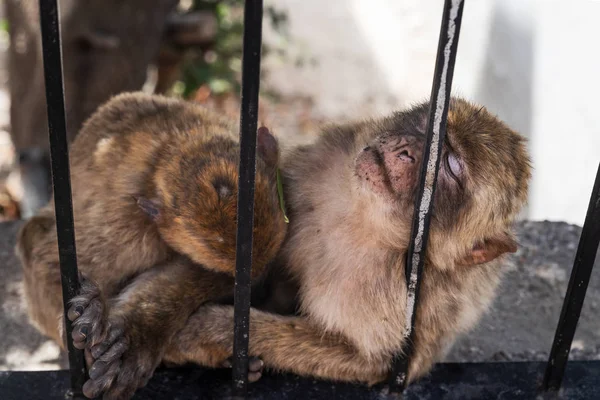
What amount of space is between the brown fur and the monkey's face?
10.9 inches

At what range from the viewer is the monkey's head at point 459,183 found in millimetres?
2287

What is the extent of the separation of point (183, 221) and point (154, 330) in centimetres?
38

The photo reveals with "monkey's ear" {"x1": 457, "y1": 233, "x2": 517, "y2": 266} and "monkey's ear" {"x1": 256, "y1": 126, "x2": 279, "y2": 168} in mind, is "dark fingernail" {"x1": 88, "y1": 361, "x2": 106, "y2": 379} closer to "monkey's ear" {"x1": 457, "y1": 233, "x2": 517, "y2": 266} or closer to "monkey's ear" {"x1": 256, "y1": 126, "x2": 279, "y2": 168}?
"monkey's ear" {"x1": 256, "y1": 126, "x2": 279, "y2": 168}

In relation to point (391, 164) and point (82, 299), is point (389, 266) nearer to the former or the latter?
A: point (391, 164)

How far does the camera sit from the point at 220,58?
733cm

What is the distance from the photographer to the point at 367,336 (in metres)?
2.39

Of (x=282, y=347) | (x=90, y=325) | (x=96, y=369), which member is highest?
(x=90, y=325)

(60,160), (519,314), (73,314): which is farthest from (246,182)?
(519,314)

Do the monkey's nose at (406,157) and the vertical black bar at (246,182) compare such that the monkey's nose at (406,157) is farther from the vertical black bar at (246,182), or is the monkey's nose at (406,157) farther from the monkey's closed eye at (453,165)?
the vertical black bar at (246,182)

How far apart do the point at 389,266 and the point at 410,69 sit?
673 cm

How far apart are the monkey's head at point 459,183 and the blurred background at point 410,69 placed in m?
0.67

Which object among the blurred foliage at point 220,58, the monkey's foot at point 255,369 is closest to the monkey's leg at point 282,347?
the monkey's foot at point 255,369

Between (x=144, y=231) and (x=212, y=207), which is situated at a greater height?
(x=212, y=207)

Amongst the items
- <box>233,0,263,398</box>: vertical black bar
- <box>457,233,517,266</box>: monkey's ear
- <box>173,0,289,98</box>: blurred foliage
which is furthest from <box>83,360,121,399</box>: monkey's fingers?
<box>173,0,289,98</box>: blurred foliage
